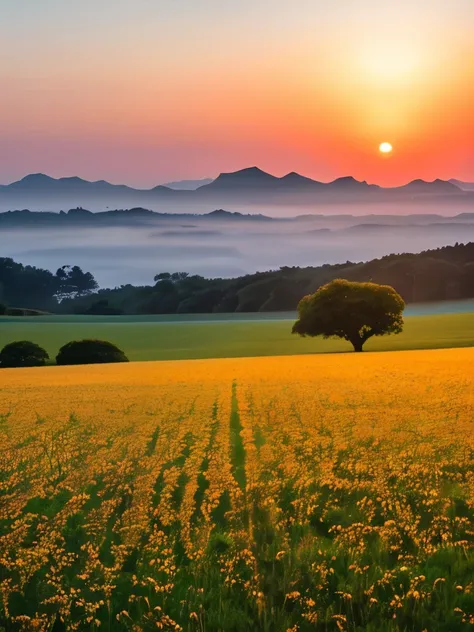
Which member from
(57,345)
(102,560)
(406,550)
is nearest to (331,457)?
(406,550)

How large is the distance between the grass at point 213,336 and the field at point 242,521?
185 feet

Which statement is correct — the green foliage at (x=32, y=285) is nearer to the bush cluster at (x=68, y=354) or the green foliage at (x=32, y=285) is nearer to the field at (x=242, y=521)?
the bush cluster at (x=68, y=354)

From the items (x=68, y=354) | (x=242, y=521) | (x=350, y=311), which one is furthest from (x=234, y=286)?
(x=242, y=521)

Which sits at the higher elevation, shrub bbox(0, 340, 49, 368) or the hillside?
the hillside

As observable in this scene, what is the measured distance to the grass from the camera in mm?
82438

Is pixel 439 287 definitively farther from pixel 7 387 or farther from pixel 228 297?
pixel 7 387

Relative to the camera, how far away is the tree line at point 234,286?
158 meters

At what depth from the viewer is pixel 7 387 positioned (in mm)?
38031

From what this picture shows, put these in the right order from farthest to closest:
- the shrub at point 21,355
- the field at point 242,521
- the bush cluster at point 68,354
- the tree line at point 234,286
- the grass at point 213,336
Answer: the tree line at point 234,286, the grass at point 213,336, the bush cluster at point 68,354, the shrub at point 21,355, the field at point 242,521

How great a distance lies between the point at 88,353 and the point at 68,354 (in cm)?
177

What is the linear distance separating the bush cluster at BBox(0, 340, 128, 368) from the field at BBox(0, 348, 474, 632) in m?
49.8

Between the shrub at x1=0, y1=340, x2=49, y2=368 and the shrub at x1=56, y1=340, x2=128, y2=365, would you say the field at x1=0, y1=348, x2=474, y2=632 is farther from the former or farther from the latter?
the shrub at x1=0, y1=340, x2=49, y2=368

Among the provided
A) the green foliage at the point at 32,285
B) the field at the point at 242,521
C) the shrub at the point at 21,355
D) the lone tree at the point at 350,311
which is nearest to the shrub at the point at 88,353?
the shrub at the point at 21,355

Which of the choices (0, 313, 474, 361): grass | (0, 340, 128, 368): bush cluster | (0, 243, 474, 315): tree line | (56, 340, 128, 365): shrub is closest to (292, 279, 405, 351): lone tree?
(0, 313, 474, 361): grass
